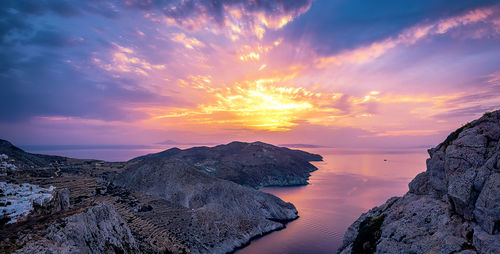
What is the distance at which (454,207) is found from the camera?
24172mm

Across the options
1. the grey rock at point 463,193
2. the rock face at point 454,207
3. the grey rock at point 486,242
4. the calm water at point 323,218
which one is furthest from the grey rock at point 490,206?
the calm water at point 323,218

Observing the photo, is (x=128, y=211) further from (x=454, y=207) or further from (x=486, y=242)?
(x=486, y=242)

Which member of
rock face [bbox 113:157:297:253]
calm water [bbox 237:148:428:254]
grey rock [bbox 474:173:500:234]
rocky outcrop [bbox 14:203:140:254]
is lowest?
calm water [bbox 237:148:428:254]

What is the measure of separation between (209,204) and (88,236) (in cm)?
5443

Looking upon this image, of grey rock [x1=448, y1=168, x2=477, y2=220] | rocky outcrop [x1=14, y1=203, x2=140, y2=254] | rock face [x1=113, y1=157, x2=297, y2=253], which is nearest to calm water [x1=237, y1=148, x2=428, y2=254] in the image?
rock face [x1=113, y1=157, x2=297, y2=253]

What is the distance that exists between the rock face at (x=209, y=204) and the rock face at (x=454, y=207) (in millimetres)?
44162

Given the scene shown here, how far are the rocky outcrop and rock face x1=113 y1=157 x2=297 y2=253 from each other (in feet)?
85.8

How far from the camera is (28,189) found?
33812 mm

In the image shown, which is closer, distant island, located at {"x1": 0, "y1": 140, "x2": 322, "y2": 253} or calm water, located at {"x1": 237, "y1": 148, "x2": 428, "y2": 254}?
distant island, located at {"x1": 0, "y1": 140, "x2": 322, "y2": 253}

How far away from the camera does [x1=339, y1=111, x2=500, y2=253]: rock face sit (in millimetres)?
19781

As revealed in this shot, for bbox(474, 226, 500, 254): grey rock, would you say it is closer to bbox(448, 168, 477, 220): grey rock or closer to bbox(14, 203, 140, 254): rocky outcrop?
bbox(448, 168, 477, 220): grey rock

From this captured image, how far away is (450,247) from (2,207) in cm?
4748

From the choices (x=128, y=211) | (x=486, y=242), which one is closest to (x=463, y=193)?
(x=486, y=242)

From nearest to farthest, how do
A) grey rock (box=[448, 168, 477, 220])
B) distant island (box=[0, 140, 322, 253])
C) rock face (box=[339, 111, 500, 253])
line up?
rock face (box=[339, 111, 500, 253]) < grey rock (box=[448, 168, 477, 220]) < distant island (box=[0, 140, 322, 253])
